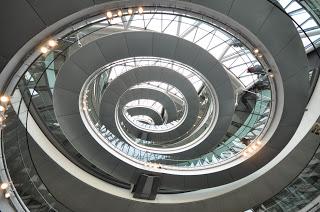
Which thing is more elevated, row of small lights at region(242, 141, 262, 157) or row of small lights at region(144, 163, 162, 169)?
row of small lights at region(242, 141, 262, 157)

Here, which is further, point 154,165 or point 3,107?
point 154,165

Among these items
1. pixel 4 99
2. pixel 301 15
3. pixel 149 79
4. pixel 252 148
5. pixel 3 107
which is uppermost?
pixel 149 79

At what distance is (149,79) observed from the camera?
22.7 meters

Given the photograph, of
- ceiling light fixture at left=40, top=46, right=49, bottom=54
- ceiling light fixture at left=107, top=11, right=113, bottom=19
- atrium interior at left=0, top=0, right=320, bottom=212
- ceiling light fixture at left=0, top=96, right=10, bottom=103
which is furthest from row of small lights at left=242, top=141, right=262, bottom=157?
ceiling light fixture at left=0, top=96, right=10, bottom=103

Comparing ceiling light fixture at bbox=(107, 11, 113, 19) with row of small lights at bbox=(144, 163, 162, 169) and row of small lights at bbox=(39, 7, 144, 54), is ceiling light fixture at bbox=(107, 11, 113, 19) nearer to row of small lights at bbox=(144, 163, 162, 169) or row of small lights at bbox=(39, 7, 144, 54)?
row of small lights at bbox=(39, 7, 144, 54)

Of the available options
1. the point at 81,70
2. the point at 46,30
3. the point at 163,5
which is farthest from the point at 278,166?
the point at 46,30

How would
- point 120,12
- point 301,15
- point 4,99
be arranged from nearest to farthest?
point 4,99, point 120,12, point 301,15

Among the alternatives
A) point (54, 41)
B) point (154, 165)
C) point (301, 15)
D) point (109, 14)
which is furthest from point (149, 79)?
point (54, 41)

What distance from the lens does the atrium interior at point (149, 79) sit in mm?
9164

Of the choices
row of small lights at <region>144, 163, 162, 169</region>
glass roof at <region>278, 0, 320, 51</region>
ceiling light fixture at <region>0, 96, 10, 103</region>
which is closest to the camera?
ceiling light fixture at <region>0, 96, 10, 103</region>

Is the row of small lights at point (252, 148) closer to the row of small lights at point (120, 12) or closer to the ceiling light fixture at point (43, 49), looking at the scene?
the row of small lights at point (120, 12)

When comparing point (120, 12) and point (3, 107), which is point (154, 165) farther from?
point (120, 12)

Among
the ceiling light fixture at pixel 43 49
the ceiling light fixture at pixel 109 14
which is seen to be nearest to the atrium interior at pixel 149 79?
the ceiling light fixture at pixel 43 49

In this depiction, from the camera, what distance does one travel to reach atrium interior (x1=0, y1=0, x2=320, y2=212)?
9.16 meters
